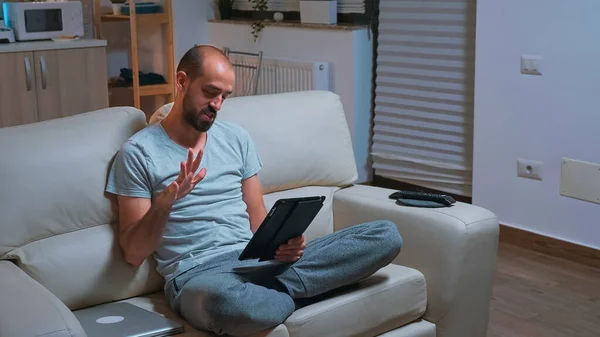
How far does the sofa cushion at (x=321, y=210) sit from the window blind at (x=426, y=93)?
1712mm

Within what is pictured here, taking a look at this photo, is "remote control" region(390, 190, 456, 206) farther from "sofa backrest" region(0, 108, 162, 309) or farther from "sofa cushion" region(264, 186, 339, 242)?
"sofa backrest" region(0, 108, 162, 309)

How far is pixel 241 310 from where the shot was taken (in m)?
1.96

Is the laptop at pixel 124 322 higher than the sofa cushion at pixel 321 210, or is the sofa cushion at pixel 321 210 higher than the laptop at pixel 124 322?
the sofa cushion at pixel 321 210

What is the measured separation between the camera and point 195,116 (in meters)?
2.28

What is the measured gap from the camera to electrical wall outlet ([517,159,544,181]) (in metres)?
3.76

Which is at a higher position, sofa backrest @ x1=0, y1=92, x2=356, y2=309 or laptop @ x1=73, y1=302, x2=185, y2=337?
sofa backrest @ x1=0, y1=92, x2=356, y2=309

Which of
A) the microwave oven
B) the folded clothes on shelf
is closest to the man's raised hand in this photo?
the microwave oven

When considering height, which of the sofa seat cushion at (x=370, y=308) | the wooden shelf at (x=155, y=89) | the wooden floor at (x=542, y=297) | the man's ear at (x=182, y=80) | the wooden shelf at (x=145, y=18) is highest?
the wooden shelf at (x=145, y=18)

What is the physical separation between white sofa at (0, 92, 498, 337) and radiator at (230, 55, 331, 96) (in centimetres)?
215

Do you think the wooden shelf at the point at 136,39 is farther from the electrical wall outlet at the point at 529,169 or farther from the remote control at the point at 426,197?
the remote control at the point at 426,197

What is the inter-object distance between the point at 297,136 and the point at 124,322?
37.2 inches

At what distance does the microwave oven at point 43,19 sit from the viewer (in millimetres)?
4801

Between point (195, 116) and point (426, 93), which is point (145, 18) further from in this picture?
point (195, 116)

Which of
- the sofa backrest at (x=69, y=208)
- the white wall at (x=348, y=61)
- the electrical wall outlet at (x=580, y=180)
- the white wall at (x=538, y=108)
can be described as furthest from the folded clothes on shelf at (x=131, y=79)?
the sofa backrest at (x=69, y=208)
